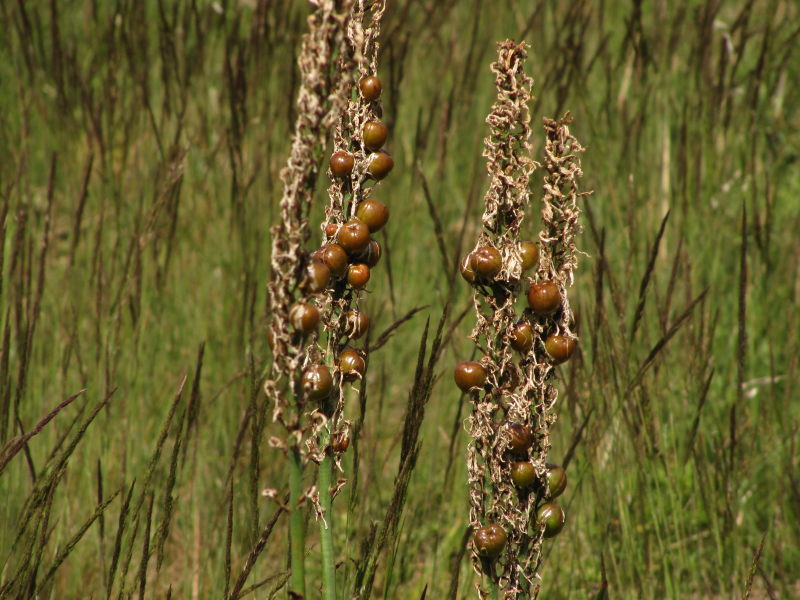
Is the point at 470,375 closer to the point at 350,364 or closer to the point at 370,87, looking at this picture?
the point at 350,364

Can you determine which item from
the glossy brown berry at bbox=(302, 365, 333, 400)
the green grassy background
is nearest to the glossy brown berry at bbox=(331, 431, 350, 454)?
the glossy brown berry at bbox=(302, 365, 333, 400)

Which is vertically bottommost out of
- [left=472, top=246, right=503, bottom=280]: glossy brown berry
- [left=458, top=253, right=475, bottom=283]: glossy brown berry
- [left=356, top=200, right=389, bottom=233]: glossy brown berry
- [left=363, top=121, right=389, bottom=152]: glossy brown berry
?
[left=458, top=253, right=475, bottom=283]: glossy brown berry

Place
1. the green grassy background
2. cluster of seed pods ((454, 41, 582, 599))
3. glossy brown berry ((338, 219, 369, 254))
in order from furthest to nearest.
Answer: the green grassy background, cluster of seed pods ((454, 41, 582, 599)), glossy brown berry ((338, 219, 369, 254))

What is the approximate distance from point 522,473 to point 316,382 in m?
0.36

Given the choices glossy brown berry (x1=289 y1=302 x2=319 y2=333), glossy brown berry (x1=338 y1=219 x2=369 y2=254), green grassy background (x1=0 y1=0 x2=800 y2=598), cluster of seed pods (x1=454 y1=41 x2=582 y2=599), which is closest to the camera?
glossy brown berry (x1=289 y1=302 x2=319 y2=333)

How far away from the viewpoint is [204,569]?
195 centimetres

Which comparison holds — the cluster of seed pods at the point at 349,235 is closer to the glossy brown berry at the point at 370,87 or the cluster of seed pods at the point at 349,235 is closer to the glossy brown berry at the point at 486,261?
the glossy brown berry at the point at 370,87

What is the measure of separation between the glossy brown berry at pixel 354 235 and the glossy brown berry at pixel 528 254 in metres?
0.22

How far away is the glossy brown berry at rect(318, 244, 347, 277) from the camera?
106cm

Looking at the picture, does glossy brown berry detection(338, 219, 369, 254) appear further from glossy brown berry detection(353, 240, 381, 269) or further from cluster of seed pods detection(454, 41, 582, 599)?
cluster of seed pods detection(454, 41, 582, 599)

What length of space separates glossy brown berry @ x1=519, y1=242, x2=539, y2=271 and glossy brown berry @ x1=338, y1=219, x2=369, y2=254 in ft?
0.73

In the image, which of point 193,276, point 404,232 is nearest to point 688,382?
point 404,232

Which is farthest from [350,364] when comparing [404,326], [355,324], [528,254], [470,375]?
[404,326]

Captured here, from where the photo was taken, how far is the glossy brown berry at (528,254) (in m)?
1.21
